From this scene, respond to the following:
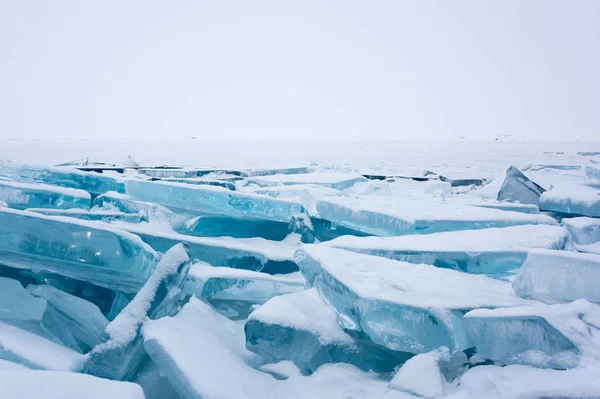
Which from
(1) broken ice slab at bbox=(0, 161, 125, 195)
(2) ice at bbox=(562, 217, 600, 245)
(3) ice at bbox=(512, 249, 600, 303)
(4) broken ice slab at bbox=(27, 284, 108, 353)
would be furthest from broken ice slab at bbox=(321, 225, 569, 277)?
(1) broken ice slab at bbox=(0, 161, 125, 195)

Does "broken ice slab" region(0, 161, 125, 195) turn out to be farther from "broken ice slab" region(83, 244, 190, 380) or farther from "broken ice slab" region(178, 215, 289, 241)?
"broken ice slab" region(83, 244, 190, 380)

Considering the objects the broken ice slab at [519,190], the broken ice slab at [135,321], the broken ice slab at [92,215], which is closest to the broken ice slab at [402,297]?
the broken ice slab at [135,321]

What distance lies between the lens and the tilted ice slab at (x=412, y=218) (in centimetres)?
186

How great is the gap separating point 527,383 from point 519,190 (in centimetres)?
255

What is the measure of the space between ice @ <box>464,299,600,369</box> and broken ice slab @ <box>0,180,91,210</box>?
1962 mm

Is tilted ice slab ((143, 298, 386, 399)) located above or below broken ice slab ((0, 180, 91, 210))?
below

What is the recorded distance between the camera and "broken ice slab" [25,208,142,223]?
1841 millimetres

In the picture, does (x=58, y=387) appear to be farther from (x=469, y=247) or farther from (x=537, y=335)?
(x=469, y=247)

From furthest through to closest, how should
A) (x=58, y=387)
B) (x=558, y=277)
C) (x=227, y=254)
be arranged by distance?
(x=227, y=254) < (x=558, y=277) < (x=58, y=387)

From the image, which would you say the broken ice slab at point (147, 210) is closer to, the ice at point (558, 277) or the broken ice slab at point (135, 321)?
the broken ice slab at point (135, 321)

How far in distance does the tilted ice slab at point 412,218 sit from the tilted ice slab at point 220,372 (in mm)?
894

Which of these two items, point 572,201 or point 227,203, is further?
point 572,201

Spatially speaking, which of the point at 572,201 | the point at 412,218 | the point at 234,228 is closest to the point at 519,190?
the point at 572,201

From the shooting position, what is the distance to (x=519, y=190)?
10.2 ft
